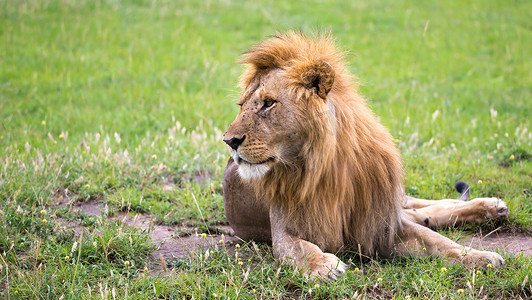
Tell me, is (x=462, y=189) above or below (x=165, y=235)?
above

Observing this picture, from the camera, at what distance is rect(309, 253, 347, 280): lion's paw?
3297 millimetres

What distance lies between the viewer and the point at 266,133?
3350 mm

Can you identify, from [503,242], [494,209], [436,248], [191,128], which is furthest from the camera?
[191,128]

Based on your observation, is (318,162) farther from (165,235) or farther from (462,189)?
(462,189)

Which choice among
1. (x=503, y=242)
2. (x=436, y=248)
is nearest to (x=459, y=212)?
(x=503, y=242)

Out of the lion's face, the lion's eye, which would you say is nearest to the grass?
the lion's face

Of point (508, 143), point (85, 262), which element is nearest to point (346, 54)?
point (85, 262)

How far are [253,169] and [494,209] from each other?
197 cm

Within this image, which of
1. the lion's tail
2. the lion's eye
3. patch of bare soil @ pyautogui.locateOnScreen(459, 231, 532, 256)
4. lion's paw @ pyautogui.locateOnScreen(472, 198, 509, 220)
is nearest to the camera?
the lion's eye

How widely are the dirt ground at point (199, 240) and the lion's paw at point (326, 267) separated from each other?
718 millimetres

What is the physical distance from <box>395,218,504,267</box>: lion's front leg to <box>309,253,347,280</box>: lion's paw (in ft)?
1.93

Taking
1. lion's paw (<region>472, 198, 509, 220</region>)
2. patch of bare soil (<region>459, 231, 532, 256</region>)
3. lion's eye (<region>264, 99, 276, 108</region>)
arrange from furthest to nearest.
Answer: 1. lion's paw (<region>472, 198, 509, 220</region>)
2. patch of bare soil (<region>459, 231, 532, 256</region>)
3. lion's eye (<region>264, 99, 276, 108</region>)

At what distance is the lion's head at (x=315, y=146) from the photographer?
3348 millimetres

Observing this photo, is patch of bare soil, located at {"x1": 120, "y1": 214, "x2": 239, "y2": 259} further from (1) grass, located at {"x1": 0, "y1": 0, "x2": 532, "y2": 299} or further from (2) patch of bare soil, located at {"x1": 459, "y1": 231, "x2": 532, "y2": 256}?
(2) patch of bare soil, located at {"x1": 459, "y1": 231, "x2": 532, "y2": 256}
